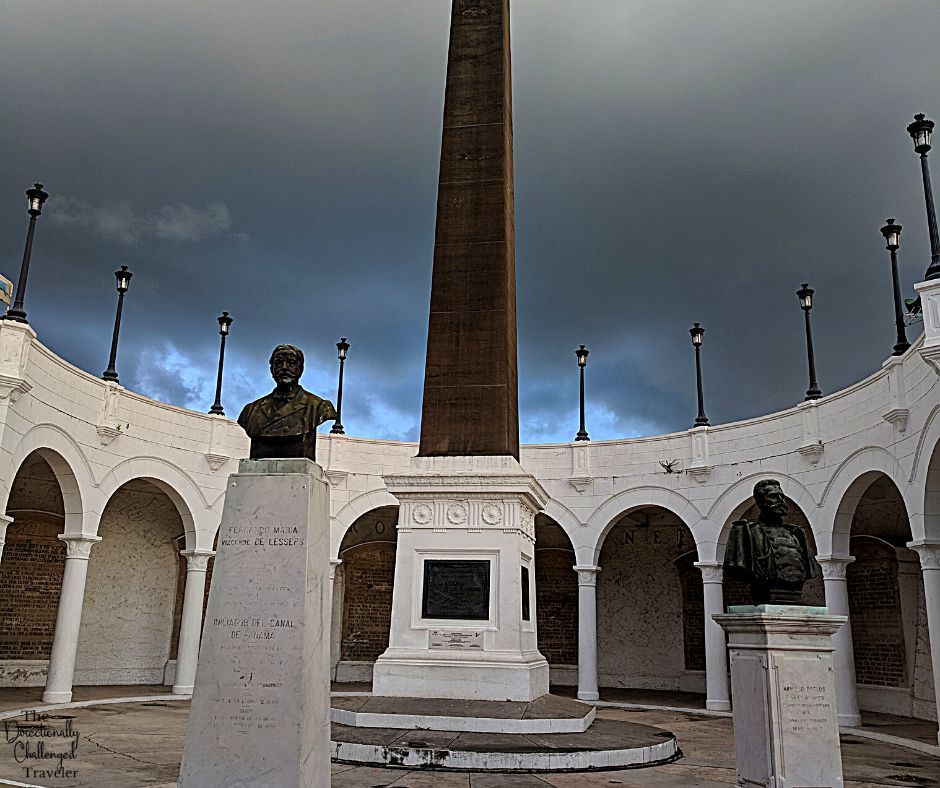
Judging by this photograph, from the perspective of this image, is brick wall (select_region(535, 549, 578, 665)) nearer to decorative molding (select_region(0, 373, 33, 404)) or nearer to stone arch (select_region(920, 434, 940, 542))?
stone arch (select_region(920, 434, 940, 542))

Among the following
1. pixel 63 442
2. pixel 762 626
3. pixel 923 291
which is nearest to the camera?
pixel 762 626

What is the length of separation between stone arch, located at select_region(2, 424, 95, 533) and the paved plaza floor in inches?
130

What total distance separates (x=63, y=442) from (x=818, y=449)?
44.8 ft

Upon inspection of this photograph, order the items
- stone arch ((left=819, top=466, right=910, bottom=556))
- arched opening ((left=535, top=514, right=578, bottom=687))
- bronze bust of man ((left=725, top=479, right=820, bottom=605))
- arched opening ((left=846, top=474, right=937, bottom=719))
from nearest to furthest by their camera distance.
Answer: bronze bust of man ((left=725, top=479, right=820, bottom=605))
stone arch ((left=819, top=466, right=910, bottom=556))
arched opening ((left=846, top=474, right=937, bottom=719))
arched opening ((left=535, top=514, right=578, bottom=687))

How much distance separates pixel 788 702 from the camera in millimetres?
6410

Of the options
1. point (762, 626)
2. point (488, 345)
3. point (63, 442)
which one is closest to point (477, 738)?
point (762, 626)

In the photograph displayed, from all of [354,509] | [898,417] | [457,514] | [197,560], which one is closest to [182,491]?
[197,560]

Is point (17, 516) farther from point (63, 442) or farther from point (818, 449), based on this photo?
point (818, 449)

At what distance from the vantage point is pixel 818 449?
1554 centimetres

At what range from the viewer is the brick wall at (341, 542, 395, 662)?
21.8 m

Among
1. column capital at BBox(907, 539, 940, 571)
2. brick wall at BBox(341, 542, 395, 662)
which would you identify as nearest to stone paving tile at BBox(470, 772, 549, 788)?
column capital at BBox(907, 539, 940, 571)

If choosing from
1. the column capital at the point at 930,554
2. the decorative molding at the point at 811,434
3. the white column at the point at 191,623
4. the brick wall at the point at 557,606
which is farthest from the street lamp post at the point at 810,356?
the white column at the point at 191,623

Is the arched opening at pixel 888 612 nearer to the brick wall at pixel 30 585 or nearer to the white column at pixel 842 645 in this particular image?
the white column at pixel 842 645

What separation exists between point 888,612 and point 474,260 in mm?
12392
